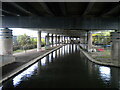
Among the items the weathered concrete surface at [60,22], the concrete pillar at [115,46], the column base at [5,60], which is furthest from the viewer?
the concrete pillar at [115,46]

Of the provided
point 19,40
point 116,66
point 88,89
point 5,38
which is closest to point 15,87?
point 88,89

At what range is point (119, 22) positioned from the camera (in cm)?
2291

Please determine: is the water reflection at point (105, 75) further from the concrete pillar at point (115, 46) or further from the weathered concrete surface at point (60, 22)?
the weathered concrete surface at point (60, 22)

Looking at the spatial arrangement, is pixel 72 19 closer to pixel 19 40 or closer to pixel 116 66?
pixel 116 66

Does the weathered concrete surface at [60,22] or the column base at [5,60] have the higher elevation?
the weathered concrete surface at [60,22]

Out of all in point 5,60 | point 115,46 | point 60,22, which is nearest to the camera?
point 5,60

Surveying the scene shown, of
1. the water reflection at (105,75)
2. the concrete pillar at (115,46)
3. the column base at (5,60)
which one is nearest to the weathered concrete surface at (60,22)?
the concrete pillar at (115,46)

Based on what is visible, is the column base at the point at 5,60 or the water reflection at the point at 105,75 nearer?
the water reflection at the point at 105,75

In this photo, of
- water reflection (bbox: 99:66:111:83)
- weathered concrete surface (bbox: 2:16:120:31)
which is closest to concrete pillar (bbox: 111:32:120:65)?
weathered concrete surface (bbox: 2:16:120:31)

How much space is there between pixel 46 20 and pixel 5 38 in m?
5.67

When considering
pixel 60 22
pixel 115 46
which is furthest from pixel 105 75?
pixel 60 22

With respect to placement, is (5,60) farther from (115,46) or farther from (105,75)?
(115,46)

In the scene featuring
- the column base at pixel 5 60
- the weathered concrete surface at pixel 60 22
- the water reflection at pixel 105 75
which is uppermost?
the weathered concrete surface at pixel 60 22

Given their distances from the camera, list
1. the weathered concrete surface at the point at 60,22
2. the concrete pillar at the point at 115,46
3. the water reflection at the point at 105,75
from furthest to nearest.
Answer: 1. the concrete pillar at the point at 115,46
2. the weathered concrete surface at the point at 60,22
3. the water reflection at the point at 105,75
